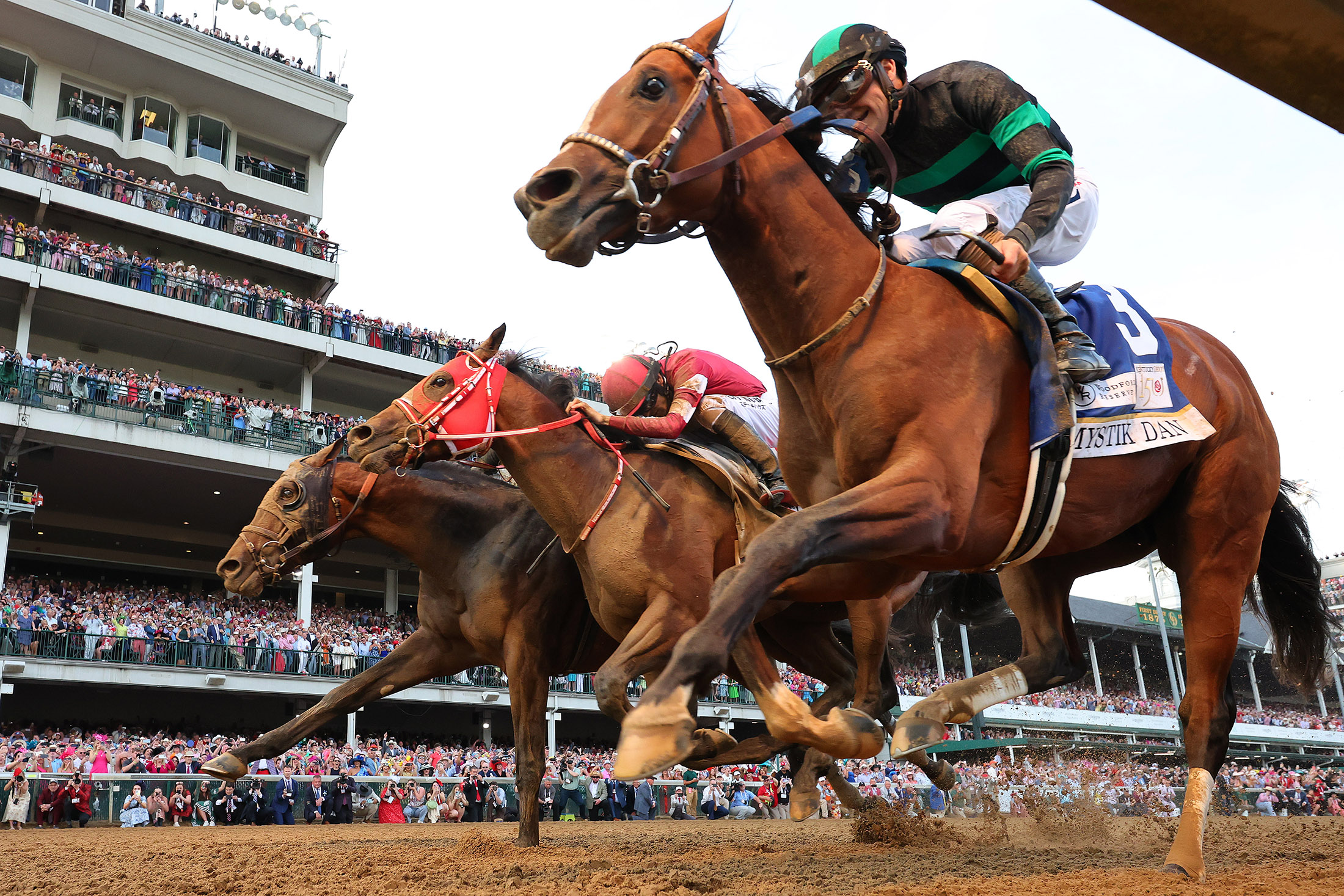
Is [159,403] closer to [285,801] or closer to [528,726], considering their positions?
[285,801]

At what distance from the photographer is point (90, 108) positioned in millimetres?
31125

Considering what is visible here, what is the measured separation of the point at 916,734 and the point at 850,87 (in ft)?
8.58

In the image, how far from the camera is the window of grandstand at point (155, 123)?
3191cm

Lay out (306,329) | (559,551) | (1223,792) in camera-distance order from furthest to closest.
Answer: (306,329) < (1223,792) < (559,551)

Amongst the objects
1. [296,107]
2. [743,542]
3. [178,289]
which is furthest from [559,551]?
[296,107]

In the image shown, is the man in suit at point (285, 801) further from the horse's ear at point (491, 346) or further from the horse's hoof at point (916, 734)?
the horse's hoof at point (916, 734)

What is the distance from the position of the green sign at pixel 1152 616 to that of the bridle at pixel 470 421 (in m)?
41.0

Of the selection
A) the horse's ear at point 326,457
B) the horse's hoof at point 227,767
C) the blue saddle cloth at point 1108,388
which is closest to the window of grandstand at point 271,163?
the horse's ear at point 326,457

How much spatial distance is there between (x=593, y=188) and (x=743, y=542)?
7.87 feet

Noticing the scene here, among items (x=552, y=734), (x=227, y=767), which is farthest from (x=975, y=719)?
(x=227, y=767)

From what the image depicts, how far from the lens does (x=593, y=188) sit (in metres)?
3.31

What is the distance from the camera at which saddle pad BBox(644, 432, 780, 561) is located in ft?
18.1

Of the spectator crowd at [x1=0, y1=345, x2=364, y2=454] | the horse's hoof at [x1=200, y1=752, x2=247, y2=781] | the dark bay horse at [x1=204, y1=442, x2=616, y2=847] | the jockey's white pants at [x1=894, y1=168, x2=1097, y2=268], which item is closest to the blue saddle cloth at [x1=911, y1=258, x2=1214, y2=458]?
the jockey's white pants at [x1=894, y1=168, x2=1097, y2=268]

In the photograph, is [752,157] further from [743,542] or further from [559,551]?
[559,551]
